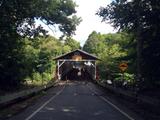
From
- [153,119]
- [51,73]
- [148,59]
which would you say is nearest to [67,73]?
[51,73]

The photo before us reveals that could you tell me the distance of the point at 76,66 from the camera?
383 feet

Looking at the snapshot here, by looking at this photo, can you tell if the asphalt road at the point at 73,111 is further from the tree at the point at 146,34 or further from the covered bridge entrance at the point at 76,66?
the covered bridge entrance at the point at 76,66

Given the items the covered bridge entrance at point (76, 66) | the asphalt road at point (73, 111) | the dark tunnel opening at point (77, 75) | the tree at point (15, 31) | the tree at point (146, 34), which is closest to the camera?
the asphalt road at point (73, 111)

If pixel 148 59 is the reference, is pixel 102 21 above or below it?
above

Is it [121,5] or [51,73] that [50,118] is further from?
[51,73]

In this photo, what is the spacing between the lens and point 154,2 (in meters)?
29.8

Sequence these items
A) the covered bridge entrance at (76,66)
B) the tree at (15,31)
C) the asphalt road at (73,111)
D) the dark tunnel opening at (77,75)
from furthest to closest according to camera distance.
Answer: the dark tunnel opening at (77,75) → the covered bridge entrance at (76,66) → the tree at (15,31) → the asphalt road at (73,111)

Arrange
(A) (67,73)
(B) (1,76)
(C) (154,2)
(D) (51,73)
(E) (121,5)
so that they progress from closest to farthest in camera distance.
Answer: (C) (154,2) → (E) (121,5) → (B) (1,76) → (D) (51,73) → (A) (67,73)

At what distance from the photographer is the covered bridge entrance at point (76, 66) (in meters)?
94.8

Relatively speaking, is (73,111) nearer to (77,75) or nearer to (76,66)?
(77,75)

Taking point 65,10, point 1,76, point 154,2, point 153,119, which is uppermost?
point 65,10

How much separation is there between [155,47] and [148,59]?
2.98 ft

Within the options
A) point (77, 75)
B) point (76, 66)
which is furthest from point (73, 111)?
point (76, 66)

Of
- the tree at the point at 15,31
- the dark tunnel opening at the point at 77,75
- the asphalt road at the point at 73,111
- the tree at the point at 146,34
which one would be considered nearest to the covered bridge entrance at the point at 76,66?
the dark tunnel opening at the point at 77,75
